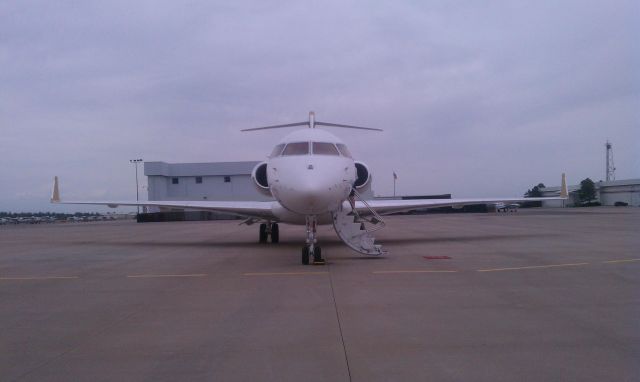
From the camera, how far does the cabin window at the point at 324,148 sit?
11.9 meters

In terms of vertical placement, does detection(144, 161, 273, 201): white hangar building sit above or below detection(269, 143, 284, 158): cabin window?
above

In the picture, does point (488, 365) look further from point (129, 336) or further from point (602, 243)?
point (602, 243)

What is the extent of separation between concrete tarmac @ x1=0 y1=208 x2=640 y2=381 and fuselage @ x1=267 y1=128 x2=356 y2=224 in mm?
→ 1507

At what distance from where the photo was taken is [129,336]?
17.4 ft

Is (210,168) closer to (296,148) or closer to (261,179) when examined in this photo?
(261,179)

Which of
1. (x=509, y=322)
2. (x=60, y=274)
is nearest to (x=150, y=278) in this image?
(x=60, y=274)

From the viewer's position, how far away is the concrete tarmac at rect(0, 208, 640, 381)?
13.7 feet

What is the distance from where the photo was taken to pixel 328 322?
18.8 ft

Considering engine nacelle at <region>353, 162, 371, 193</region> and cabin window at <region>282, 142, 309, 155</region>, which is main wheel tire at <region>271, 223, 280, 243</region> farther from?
cabin window at <region>282, 142, 309, 155</region>

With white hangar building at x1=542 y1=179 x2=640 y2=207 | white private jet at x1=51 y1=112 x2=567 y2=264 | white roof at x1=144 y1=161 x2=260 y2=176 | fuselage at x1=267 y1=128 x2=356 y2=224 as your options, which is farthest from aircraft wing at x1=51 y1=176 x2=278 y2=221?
white hangar building at x1=542 y1=179 x2=640 y2=207

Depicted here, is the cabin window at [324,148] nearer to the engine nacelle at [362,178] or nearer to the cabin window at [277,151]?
the cabin window at [277,151]

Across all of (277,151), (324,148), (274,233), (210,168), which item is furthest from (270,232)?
(210,168)

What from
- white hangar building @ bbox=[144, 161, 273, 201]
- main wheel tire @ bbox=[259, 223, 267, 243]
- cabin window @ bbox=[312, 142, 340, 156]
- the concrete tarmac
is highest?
white hangar building @ bbox=[144, 161, 273, 201]

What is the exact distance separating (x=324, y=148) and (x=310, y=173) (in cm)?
153
